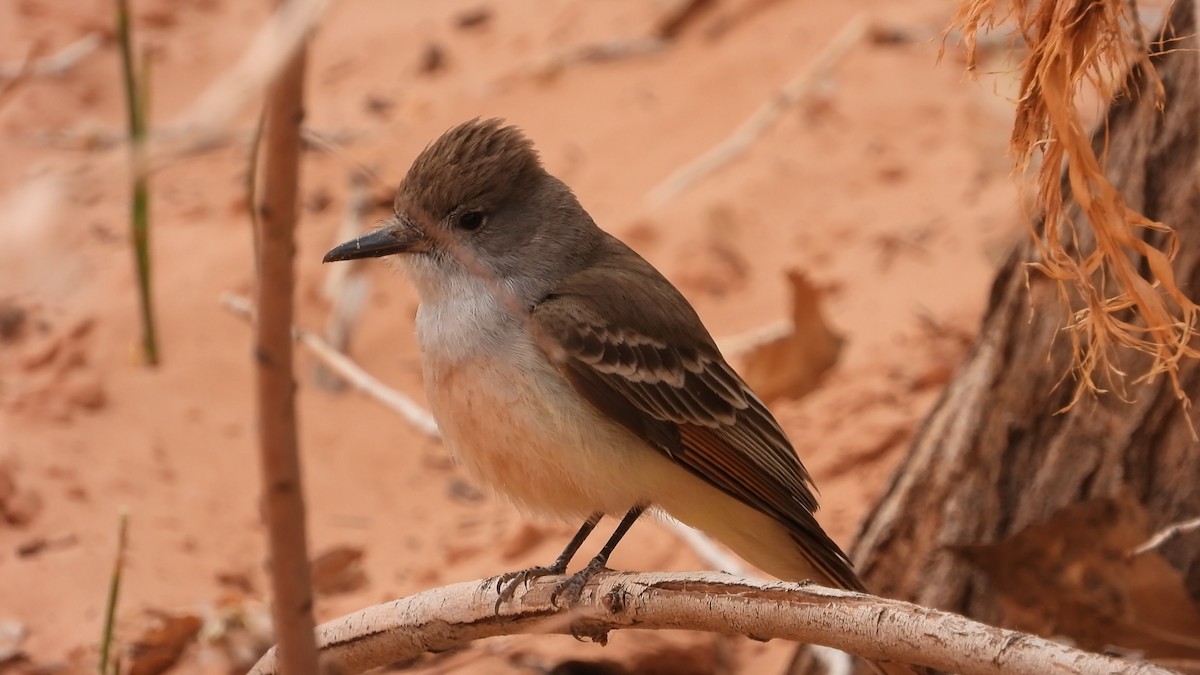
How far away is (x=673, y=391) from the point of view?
12.7ft

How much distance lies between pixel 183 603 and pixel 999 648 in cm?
350

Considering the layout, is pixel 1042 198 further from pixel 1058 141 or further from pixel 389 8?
pixel 389 8

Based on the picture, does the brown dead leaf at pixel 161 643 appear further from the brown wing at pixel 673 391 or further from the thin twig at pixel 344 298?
the thin twig at pixel 344 298

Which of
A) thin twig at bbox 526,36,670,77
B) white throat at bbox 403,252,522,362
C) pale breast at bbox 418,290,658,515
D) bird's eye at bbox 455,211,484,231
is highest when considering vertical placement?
thin twig at bbox 526,36,670,77

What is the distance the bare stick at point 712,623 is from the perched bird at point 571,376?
184mm

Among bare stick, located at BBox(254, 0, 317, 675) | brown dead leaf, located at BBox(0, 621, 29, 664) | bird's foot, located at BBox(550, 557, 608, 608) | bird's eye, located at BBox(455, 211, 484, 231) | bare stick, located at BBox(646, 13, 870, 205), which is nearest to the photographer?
bare stick, located at BBox(254, 0, 317, 675)

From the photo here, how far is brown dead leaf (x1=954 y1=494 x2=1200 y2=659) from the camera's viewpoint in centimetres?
366

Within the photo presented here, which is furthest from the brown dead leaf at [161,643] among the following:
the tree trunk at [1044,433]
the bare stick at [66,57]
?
the bare stick at [66,57]

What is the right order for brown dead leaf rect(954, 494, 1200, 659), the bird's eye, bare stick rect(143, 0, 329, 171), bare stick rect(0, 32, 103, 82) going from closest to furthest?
bare stick rect(143, 0, 329, 171)
brown dead leaf rect(954, 494, 1200, 659)
the bird's eye
bare stick rect(0, 32, 103, 82)

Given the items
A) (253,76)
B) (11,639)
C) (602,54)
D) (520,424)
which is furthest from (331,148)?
(602,54)

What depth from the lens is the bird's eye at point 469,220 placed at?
157 inches

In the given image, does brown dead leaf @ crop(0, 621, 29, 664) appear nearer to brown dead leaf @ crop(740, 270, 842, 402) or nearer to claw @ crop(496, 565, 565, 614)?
claw @ crop(496, 565, 565, 614)

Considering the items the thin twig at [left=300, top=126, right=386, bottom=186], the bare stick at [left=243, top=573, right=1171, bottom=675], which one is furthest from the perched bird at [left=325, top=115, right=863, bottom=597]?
the thin twig at [left=300, top=126, right=386, bottom=186]

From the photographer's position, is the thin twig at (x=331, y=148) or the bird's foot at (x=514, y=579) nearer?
the thin twig at (x=331, y=148)
